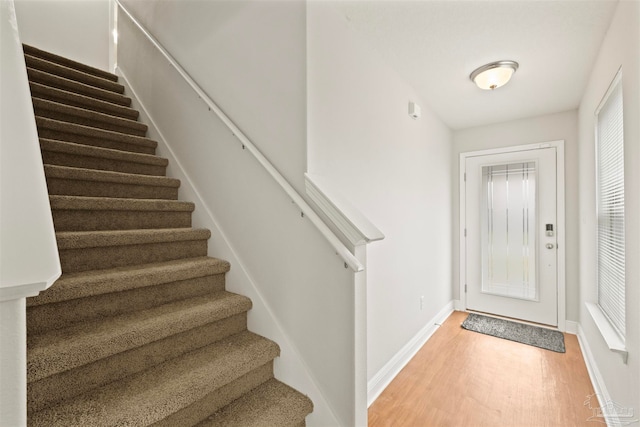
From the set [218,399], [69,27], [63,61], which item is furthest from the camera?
[69,27]

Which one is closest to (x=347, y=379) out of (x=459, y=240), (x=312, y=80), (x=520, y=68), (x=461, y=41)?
(x=312, y=80)

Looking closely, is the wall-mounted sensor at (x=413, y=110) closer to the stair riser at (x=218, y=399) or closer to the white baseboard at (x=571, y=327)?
the stair riser at (x=218, y=399)

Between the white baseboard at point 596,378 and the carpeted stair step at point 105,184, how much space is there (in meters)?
3.13

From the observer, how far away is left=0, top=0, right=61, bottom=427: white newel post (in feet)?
1.63

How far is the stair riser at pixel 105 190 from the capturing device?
5.66 ft

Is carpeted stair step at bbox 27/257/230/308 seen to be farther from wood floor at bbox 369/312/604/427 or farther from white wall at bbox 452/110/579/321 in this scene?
white wall at bbox 452/110/579/321

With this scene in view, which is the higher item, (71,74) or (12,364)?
(71,74)

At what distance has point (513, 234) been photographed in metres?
3.43

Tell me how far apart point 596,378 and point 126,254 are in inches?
126

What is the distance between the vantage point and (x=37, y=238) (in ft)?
1.82

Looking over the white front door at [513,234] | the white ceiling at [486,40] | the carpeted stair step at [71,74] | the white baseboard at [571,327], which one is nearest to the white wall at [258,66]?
the white ceiling at [486,40]

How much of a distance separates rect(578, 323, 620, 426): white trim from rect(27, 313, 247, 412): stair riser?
2256mm

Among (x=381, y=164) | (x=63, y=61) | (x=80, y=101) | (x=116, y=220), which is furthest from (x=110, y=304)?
(x=63, y=61)

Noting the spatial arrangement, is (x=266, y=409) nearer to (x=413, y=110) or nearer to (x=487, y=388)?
(x=487, y=388)
